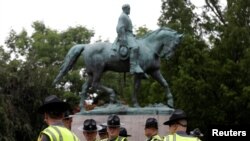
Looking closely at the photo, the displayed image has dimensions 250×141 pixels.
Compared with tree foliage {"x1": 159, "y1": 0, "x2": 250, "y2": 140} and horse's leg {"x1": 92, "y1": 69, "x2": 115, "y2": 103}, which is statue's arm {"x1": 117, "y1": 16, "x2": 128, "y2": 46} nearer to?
horse's leg {"x1": 92, "y1": 69, "x2": 115, "y2": 103}

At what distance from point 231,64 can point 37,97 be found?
1042cm

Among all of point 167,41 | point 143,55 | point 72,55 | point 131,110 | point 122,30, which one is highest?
point 122,30

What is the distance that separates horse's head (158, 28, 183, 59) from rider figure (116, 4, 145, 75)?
652mm

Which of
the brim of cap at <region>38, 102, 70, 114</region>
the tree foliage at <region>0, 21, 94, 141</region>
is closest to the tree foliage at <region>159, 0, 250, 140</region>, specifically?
the tree foliage at <region>0, 21, 94, 141</region>

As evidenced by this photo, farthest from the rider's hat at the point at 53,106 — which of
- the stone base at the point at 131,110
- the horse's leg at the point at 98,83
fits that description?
the horse's leg at the point at 98,83

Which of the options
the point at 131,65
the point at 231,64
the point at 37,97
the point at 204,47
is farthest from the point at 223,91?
the point at 131,65

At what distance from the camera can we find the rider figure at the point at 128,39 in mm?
18516

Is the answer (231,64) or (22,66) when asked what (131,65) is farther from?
(22,66)

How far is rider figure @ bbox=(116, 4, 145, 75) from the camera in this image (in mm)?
18516

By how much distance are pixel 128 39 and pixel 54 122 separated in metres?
11.8

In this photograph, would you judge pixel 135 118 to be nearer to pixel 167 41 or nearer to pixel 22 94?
pixel 167 41

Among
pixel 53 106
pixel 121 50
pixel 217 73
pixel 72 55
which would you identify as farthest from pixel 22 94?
pixel 53 106

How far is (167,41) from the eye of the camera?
18.8m

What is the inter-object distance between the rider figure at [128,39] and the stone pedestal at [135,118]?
97 centimetres
